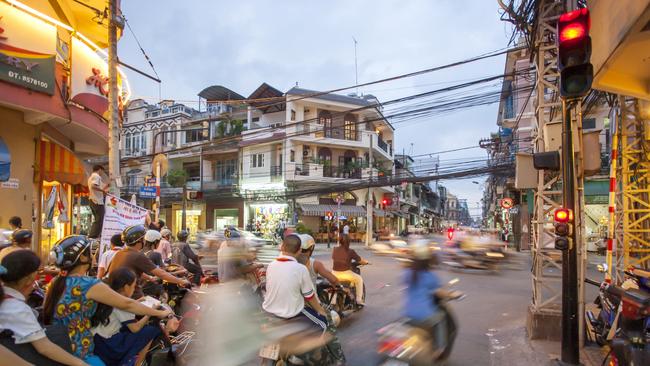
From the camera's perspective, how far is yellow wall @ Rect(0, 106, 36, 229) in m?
9.93

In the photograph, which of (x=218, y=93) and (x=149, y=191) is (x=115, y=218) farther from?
(x=218, y=93)

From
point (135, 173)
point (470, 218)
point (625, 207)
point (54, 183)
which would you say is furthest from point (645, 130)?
point (470, 218)

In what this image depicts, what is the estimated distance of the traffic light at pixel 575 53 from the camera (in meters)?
5.47

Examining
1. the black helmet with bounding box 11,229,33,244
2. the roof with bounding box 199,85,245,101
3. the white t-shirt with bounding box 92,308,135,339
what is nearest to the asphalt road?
the white t-shirt with bounding box 92,308,135,339

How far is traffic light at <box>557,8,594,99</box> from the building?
9.70 m

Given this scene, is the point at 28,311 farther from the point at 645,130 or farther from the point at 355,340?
the point at 645,130

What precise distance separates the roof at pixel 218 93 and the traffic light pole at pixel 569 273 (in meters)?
35.9

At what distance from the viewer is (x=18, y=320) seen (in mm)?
2756

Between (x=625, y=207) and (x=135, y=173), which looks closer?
(x=625, y=207)

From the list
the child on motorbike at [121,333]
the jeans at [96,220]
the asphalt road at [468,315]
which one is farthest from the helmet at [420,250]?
the jeans at [96,220]

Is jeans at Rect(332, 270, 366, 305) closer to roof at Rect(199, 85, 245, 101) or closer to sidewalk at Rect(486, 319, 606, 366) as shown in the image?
sidewalk at Rect(486, 319, 606, 366)

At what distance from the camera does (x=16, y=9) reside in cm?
902

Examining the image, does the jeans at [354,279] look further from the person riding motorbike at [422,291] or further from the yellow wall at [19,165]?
the yellow wall at [19,165]

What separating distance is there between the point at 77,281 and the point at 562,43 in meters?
5.94
